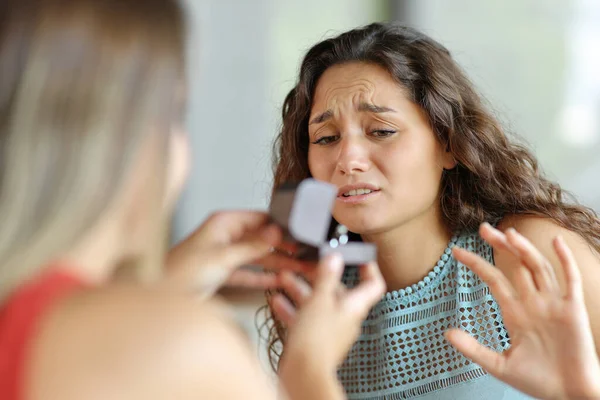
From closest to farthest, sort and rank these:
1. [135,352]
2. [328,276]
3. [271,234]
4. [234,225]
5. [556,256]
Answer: [135,352] → [328,276] → [271,234] → [234,225] → [556,256]

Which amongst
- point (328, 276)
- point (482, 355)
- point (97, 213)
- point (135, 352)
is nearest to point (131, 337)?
point (135, 352)

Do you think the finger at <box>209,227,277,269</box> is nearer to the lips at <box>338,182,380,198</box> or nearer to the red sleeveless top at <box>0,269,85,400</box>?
the lips at <box>338,182,380,198</box>

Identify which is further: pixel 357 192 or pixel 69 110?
pixel 357 192

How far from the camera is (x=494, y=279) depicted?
132cm

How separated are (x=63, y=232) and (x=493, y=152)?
1287 mm

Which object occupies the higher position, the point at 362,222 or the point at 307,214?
the point at 307,214

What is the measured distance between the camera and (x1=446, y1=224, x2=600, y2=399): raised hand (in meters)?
1.22

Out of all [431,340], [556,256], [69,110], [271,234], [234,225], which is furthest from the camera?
[431,340]

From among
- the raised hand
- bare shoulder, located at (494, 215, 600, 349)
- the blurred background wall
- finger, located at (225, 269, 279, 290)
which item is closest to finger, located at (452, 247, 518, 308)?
the raised hand

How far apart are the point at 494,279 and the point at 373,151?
48 centimetres

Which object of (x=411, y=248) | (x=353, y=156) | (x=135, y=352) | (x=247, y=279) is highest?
(x=135, y=352)

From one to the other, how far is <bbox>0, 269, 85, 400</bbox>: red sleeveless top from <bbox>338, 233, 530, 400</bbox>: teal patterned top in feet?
3.68

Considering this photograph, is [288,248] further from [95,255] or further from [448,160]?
[448,160]

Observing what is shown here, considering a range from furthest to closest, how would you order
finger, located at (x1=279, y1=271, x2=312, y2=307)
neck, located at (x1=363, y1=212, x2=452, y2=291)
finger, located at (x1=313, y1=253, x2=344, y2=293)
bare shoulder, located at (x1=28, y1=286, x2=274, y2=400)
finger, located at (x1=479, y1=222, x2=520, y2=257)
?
neck, located at (x1=363, y1=212, x2=452, y2=291), finger, located at (x1=479, y1=222, x2=520, y2=257), finger, located at (x1=279, y1=271, x2=312, y2=307), finger, located at (x1=313, y1=253, x2=344, y2=293), bare shoulder, located at (x1=28, y1=286, x2=274, y2=400)
